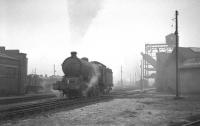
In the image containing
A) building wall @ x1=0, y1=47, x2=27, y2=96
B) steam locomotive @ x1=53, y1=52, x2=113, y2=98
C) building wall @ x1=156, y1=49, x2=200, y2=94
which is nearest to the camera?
steam locomotive @ x1=53, y1=52, x2=113, y2=98

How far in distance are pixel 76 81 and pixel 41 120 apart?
10.6 meters

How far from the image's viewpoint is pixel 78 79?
72.6ft

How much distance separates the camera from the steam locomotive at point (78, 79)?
2206cm

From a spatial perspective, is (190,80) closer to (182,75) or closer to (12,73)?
(182,75)

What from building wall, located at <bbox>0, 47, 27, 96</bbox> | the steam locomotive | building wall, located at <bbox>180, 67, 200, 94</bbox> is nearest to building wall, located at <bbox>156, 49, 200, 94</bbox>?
building wall, located at <bbox>180, 67, 200, 94</bbox>

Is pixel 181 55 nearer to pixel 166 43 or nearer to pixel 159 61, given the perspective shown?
pixel 159 61

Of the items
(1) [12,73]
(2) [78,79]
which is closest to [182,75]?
(2) [78,79]

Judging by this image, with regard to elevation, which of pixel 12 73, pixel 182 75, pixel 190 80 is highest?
pixel 12 73

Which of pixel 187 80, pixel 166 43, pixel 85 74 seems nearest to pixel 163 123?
pixel 85 74

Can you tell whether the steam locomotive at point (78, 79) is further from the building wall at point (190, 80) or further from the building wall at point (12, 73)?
the building wall at point (190, 80)

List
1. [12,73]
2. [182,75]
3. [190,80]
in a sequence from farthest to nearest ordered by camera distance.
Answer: [12,73]
[182,75]
[190,80]

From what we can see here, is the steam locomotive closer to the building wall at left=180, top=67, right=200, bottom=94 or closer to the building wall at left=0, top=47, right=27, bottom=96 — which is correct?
the building wall at left=0, top=47, right=27, bottom=96

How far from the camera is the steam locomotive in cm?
2206

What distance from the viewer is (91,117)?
12516 mm
